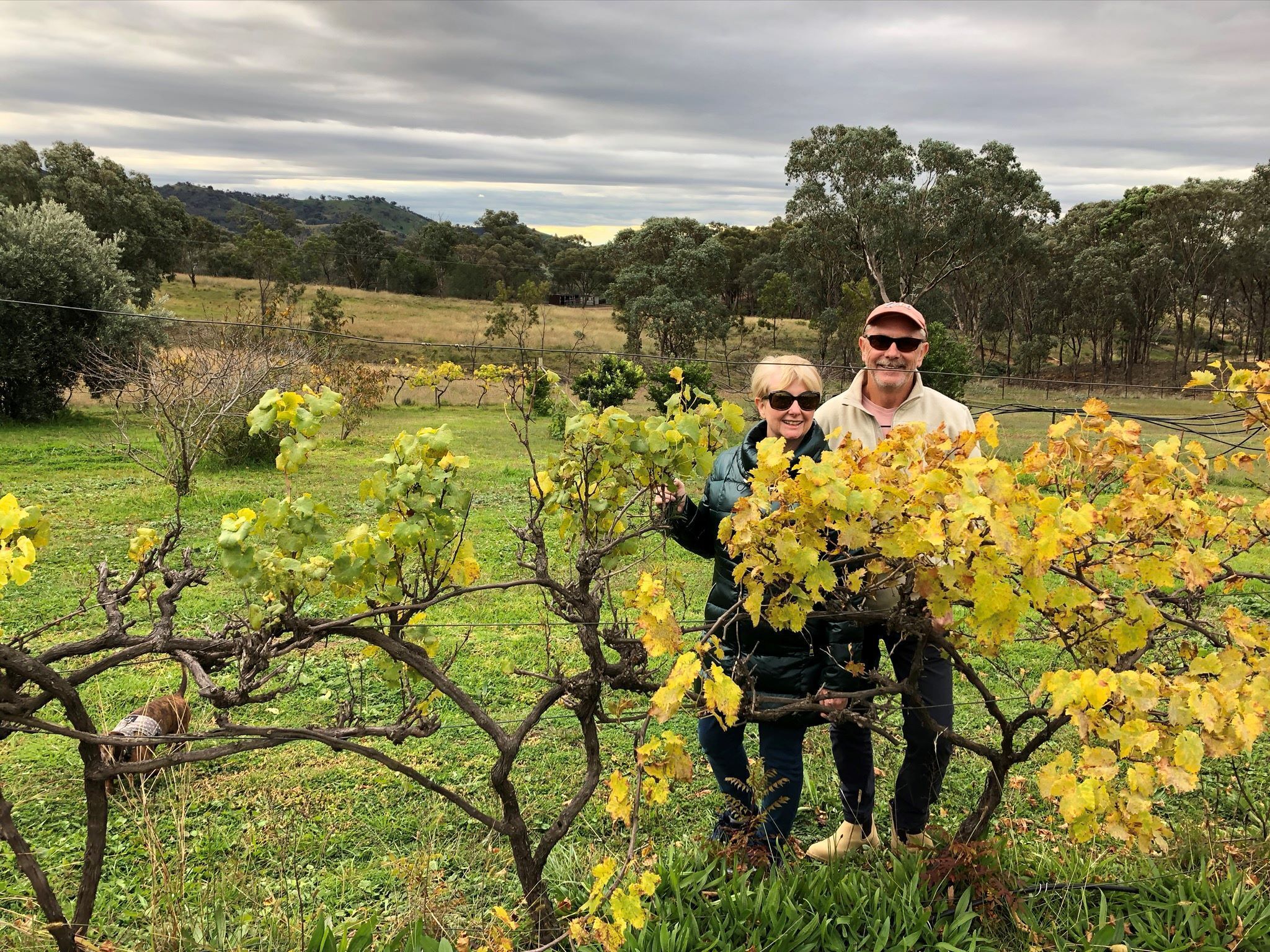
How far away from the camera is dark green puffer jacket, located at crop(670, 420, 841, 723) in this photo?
8.31 feet

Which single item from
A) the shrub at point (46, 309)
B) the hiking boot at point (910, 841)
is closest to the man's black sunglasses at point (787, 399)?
the hiking boot at point (910, 841)

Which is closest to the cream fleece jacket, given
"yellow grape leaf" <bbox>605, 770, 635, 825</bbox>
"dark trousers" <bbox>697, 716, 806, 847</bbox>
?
"dark trousers" <bbox>697, 716, 806, 847</bbox>

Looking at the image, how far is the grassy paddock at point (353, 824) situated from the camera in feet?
8.78

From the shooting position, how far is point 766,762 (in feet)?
8.96

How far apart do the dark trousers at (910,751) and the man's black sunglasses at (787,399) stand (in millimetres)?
795

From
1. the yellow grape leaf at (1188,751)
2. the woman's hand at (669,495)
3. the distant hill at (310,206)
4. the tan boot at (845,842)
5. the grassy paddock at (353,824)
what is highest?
the distant hill at (310,206)

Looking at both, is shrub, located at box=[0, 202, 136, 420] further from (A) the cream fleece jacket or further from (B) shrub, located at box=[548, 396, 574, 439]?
(A) the cream fleece jacket

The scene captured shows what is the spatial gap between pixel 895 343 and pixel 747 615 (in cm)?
105

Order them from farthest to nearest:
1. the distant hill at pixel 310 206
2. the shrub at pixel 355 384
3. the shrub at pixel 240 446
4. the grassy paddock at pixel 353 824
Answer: the distant hill at pixel 310 206
the shrub at pixel 355 384
the shrub at pixel 240 446
the grassy paddock at pixel 353 824

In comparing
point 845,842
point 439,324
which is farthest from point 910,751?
point 439,324

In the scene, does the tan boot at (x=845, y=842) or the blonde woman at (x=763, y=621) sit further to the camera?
the tan boot at (x=845, y=842)

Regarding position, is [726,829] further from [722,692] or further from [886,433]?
[886,433]

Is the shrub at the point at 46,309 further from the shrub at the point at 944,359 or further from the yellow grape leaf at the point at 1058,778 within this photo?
the shrub at the point at 944,359

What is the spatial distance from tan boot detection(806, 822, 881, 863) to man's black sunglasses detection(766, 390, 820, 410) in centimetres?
162
